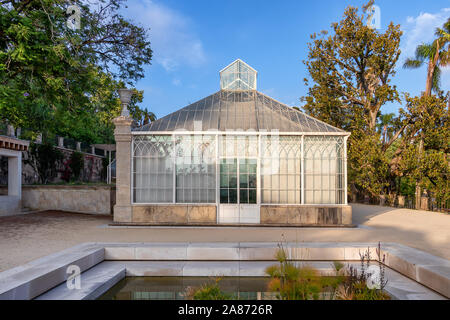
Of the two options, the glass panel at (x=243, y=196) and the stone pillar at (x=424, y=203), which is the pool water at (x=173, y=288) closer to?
the glass panel at (x=243, y=196)

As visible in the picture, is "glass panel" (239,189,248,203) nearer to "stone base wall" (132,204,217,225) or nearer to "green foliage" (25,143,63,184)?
"stone base wall" (132,204,217,225)

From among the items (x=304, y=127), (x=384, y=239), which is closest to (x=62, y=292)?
(x=384, y=239)

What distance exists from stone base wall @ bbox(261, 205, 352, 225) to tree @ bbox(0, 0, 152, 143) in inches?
313

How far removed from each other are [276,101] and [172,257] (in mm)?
8159

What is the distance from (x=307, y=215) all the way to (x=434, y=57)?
17750 mm

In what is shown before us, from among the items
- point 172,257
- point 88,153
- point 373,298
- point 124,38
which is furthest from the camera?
point 88,153

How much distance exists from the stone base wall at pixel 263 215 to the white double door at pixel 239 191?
0.35 m

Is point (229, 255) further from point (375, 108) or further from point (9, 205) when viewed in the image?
point (375, 108)

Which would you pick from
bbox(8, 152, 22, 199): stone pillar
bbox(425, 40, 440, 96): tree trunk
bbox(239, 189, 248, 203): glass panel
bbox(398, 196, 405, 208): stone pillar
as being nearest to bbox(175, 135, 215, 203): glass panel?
bbox(239, 189, 248, 203): glass panel

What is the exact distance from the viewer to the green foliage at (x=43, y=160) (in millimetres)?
17828

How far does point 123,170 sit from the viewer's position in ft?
32.0

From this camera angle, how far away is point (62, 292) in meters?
4.08

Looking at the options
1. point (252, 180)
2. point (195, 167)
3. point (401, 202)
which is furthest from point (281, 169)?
point (401, 202)

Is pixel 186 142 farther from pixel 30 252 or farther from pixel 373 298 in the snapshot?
pixel 373 298
